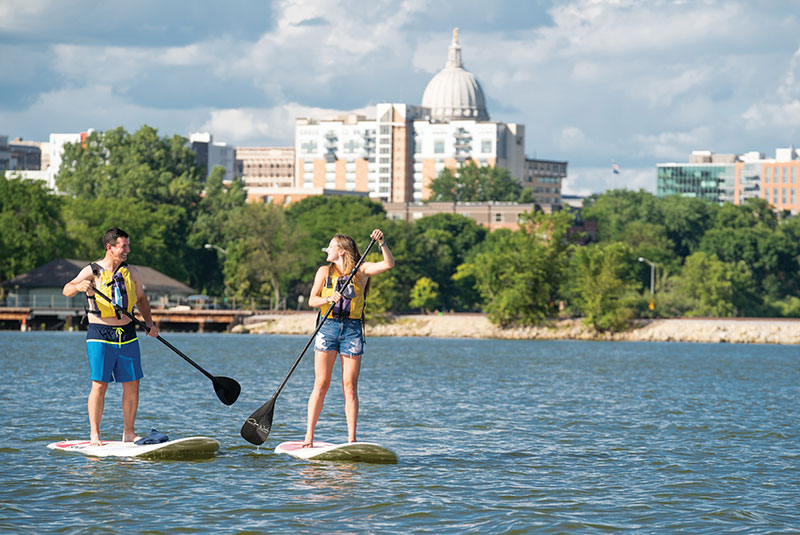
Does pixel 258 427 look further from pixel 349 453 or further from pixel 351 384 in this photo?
pixel 351 384

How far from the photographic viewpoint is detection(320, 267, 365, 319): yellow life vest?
1454cm

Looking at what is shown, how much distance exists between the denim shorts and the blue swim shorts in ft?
7.11

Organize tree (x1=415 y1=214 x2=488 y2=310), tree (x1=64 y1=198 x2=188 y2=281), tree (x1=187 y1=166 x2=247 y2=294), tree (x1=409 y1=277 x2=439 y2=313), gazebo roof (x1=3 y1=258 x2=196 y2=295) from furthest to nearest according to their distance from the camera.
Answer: tree (x1=187 y1=166 x2=247 y2=294), tree (x1=415 y1=214 x2=488 y2=310), tree (x1=409 y1=277 x2=439 y2=313), tree (x1=64 y1=198 x2=188 y2=281), gazebo roof (x1=3 y1=258 x2=196 y2=295)

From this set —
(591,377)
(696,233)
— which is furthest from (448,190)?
(591,377)

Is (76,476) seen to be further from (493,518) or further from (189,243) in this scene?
(189,243)

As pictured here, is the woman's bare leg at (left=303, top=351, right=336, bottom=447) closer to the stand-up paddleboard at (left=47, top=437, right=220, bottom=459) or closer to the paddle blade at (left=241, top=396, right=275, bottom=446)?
the paddle blade at (left=241, top=396, right=275, bottom=446)

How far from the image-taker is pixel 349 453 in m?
15.1

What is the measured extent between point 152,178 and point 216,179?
6.98m

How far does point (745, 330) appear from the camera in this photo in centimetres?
8619

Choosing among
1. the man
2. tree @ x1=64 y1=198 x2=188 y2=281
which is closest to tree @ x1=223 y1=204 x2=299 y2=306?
tree @ x1=64 y1=198 x2=188 y2=281

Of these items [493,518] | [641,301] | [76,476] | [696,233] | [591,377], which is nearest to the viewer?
[493,518]

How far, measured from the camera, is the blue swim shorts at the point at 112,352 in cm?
1466

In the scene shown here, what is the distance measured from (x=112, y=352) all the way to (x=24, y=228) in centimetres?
8305

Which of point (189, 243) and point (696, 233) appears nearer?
point (189, 243)
